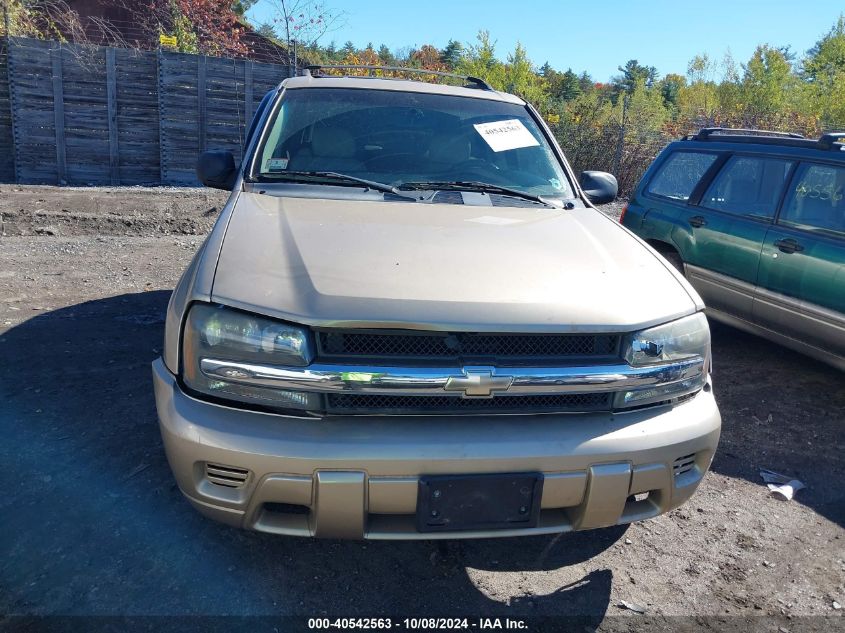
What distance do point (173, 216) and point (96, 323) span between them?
4.39 meters

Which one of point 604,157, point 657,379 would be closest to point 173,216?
point 657,379

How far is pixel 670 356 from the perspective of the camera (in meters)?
2.33

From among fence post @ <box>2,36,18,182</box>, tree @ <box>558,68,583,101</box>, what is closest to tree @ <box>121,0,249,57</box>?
fence post @ <box>2,36,18,182</box>

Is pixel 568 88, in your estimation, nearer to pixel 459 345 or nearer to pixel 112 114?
pixel 112 114

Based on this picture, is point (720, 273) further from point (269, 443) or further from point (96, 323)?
point (96, 323)

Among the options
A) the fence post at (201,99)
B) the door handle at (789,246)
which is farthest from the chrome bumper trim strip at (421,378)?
the fence post at (201,99)

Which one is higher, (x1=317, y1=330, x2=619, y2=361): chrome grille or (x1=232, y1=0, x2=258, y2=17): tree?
(x1=232, y1=0, x2=258, y2=17): tree

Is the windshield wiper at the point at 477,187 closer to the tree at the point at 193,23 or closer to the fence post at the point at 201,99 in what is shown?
the fence post at the point at 201,99

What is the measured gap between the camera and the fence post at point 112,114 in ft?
39.2

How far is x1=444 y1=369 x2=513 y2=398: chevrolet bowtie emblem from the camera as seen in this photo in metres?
2.08

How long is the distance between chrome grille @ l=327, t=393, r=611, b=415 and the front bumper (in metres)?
0.03

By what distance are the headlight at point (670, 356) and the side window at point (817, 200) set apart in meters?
2.77

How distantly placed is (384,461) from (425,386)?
271 mm

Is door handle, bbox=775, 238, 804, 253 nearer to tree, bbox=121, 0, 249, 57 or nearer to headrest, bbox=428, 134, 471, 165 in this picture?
headrest, bbox=428, 134, 471, 165
